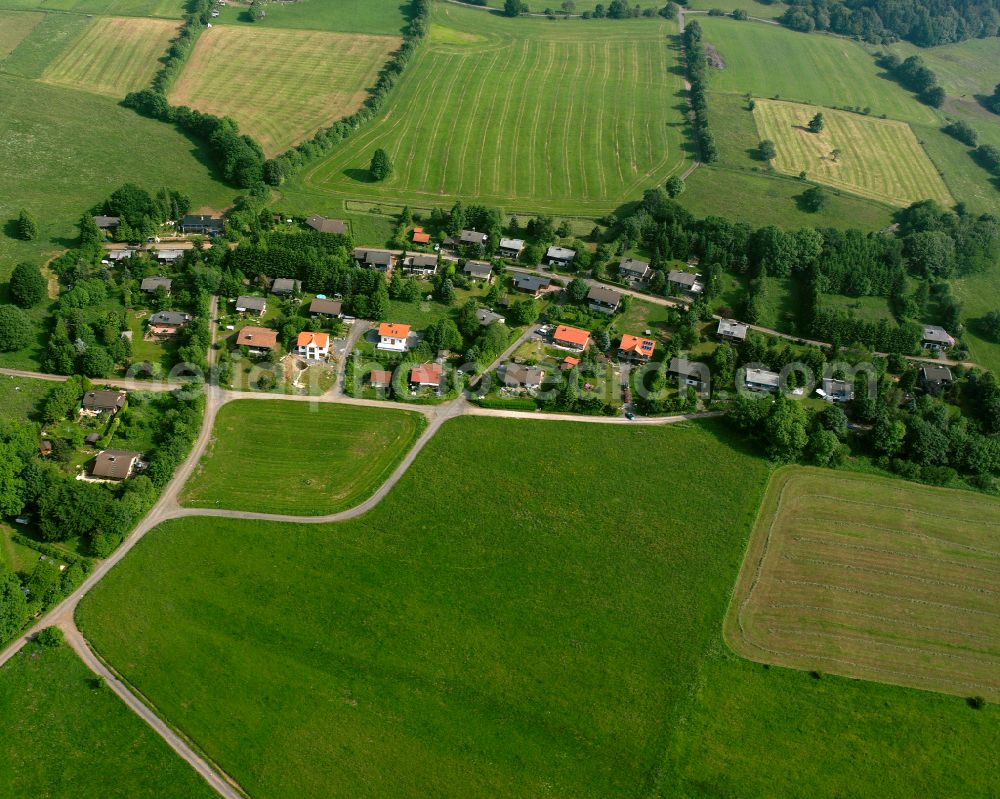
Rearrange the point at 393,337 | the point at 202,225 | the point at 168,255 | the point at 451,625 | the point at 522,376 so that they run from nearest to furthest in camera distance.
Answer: the point at 451,625 < the point at 522,376 < the point at 393,337 < the point at 168,255 < the point at 202,225

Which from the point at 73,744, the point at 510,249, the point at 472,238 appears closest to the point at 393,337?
the point at 472,238

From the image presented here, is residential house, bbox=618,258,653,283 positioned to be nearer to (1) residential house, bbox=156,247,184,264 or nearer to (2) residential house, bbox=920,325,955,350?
(2) residential house, bbox=920,325,955,350

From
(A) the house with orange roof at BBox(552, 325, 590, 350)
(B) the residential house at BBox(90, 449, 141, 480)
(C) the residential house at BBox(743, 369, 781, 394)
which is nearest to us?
(B) the residential house at BBox(90, 449, 141, 480)

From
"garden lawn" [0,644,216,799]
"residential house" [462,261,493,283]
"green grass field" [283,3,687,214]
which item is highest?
→ "green grass field" [283,3,687,214]

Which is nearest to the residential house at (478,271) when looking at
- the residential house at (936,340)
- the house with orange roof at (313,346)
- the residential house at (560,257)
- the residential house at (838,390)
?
the residential house at (560,257)

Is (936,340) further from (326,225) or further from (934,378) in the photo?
(326,225)

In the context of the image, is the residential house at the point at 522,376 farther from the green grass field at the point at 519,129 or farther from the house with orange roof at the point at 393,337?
the green grass field at the point at 519,129

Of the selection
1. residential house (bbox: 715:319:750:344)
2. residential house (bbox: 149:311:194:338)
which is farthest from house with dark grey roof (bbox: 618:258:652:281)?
residential house (bbox: 149:311:194:338)

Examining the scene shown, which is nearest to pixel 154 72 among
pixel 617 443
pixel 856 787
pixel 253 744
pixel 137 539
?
pixel 137 539
